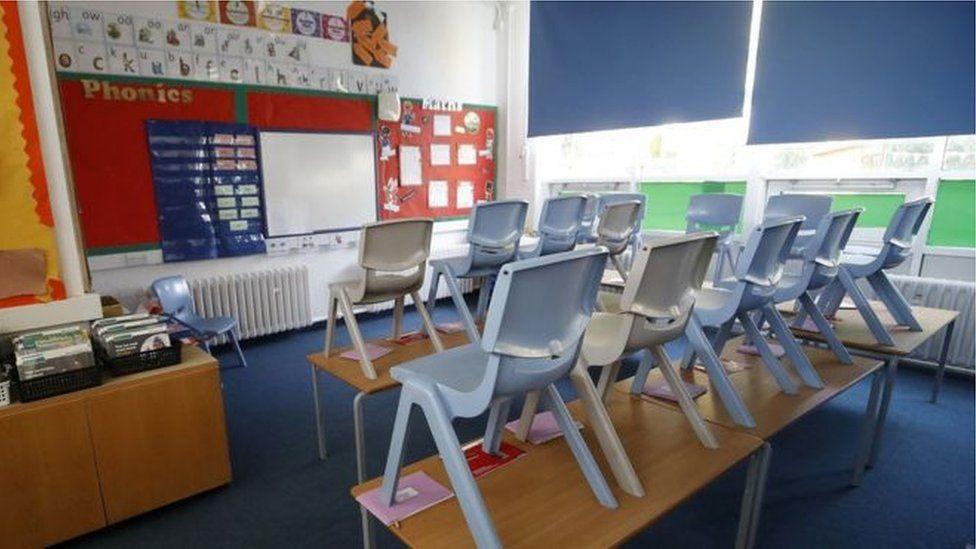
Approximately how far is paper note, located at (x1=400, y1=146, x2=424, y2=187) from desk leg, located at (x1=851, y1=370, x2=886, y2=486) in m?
4.18

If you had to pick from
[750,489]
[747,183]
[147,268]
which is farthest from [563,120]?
[750,489]

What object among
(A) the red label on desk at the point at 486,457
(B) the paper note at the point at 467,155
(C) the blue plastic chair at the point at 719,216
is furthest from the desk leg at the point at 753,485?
(B) the paper note at the point at 467,155

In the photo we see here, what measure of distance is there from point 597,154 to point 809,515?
4.24 m

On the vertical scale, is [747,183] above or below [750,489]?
above

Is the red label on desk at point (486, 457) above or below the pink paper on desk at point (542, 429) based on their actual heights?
below

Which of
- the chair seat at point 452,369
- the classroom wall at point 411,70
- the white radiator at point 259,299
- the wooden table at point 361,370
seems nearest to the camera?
the chair seat at point 452,369

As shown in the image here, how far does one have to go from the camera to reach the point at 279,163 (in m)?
4.42

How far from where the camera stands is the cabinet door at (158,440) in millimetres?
2057

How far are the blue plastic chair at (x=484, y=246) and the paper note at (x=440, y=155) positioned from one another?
2.93 metres

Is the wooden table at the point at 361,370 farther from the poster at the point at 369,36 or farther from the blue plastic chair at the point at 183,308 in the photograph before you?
the poster at the point at 369,36

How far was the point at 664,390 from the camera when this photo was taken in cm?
205

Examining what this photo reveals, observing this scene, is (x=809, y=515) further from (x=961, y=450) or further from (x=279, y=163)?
(x=279, y=163)

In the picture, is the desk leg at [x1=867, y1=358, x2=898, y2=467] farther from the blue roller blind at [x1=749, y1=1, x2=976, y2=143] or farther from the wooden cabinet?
the wooden cabinet

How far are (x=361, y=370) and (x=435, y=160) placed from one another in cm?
362
